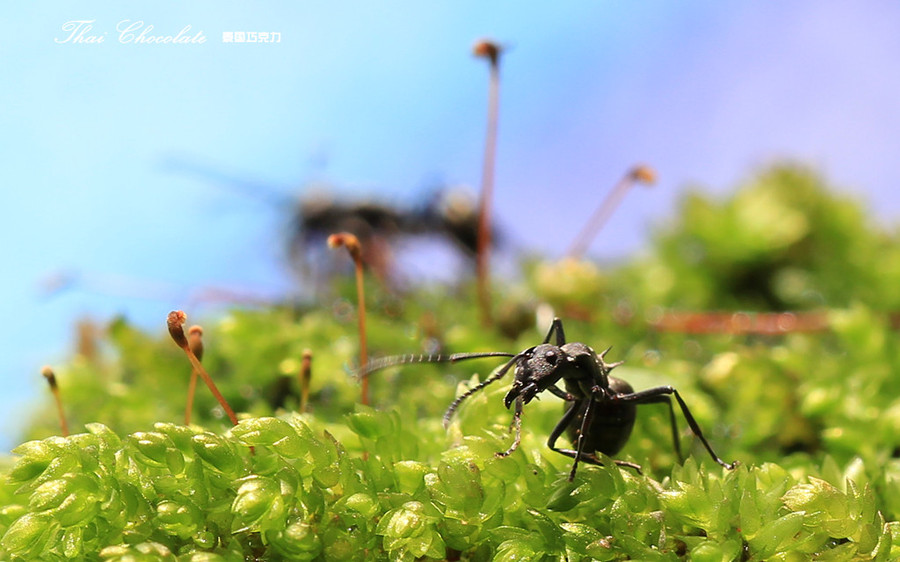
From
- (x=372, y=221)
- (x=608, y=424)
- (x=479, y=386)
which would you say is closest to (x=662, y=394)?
(x=608, y=424)

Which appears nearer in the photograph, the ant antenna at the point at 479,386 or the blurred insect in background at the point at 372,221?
the ant antenna at the point at 479,386

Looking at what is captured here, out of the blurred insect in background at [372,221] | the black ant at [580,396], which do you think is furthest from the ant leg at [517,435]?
the blurred insect in background at [372,221]

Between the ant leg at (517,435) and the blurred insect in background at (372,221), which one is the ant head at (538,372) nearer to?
the ant leg at (517,435)

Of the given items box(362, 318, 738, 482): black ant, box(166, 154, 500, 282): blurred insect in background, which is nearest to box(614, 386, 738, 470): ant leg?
box(362, 318, 738, 482): black ant

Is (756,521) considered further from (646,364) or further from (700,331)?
(700,331)

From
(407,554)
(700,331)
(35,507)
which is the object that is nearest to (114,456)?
(35,507)

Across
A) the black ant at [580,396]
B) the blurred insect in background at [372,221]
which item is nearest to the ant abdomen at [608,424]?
the black ant at [580,396]

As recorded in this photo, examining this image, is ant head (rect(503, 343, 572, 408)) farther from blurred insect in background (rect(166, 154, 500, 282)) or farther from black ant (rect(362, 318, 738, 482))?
blurred insect in background (rect(166, 154, 500, 282))

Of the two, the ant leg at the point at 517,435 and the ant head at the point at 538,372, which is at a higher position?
the ant head at the point at 538,372
